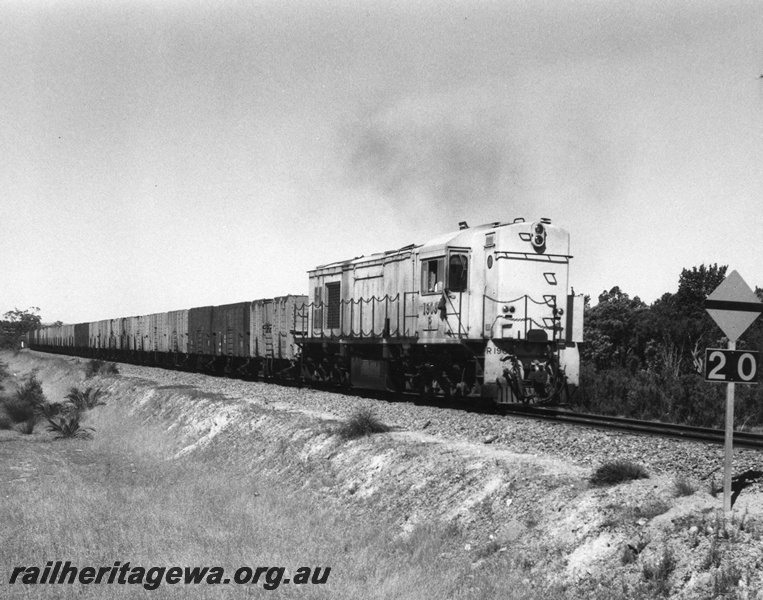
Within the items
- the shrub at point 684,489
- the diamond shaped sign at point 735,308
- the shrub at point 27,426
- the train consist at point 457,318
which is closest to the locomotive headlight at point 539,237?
the train consist at point 457,318

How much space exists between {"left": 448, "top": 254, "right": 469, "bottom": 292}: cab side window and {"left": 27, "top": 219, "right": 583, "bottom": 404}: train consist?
2 centimetres

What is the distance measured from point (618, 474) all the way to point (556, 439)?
11.3 feet

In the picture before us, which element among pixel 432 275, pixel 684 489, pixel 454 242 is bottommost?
pixel 684 489

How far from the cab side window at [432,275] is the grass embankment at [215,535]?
5.22 metres

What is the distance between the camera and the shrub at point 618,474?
8641 mm

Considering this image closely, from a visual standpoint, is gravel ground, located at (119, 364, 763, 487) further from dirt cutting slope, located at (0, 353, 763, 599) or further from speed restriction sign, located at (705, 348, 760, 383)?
speed restriction sign, located at (705, 348, 760, 383)

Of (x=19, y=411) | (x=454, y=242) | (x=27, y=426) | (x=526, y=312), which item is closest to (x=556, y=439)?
(x=526, y=312)

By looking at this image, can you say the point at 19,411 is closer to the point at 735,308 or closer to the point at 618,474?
the point at 618,474

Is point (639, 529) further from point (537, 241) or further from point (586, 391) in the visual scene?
point (586, 391)

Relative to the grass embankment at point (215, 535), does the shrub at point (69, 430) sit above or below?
below

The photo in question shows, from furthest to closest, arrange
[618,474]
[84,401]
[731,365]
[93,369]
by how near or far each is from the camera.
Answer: [93,369]
[84,401]
[618,474]
[731,365]

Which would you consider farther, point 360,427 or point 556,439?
point 360,427

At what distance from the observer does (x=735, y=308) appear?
795cm

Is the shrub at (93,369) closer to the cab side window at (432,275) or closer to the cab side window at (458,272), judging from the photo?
the cab side window at (432,275)
